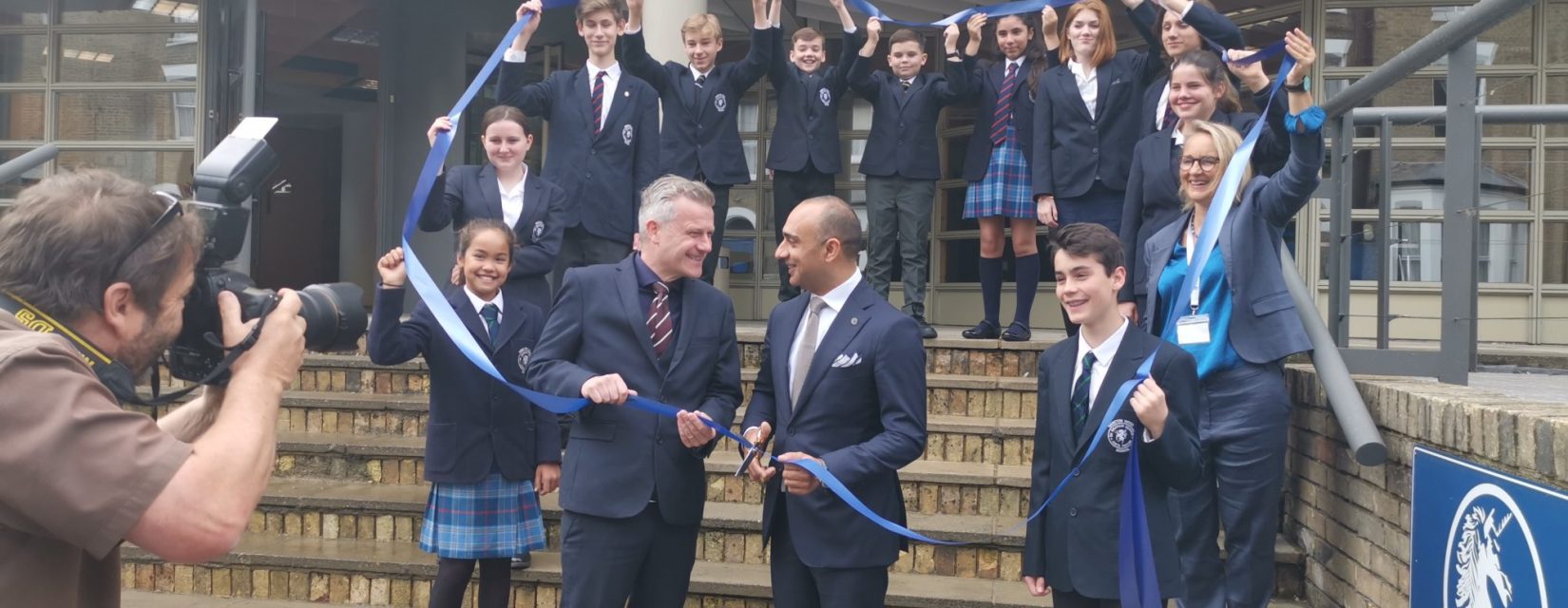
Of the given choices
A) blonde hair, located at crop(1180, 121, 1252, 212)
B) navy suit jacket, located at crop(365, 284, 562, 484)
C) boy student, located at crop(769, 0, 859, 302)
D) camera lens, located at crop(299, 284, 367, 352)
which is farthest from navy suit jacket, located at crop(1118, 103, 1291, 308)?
camera lens, located at crop(299, 284, 367, 352)

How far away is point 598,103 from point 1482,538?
400 cm

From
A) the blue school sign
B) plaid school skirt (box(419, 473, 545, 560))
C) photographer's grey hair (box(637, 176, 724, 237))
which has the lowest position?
plaid school skirt (box(419, 473, 545, 560))

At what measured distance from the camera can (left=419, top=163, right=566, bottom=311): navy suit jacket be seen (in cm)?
507

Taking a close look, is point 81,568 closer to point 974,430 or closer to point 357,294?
point 357,294

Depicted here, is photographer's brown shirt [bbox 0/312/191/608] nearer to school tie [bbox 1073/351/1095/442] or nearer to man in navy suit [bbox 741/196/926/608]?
man in navy suit [bbox 741/196/926/608]

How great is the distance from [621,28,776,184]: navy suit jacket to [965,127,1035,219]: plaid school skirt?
1139 mm

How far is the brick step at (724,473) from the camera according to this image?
4957mm

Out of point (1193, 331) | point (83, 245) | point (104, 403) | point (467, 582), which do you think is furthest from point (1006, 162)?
point (104, 403)

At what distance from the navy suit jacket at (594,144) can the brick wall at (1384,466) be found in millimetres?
2851

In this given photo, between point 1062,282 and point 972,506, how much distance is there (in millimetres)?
1842

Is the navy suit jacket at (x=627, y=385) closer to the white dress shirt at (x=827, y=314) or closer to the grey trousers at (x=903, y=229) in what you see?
the white dress shirt at (x=827, y=314)

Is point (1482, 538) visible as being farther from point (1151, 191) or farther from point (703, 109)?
point (703, 109)

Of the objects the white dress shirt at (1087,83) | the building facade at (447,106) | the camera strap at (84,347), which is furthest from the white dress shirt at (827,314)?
the building facade at (447,106)

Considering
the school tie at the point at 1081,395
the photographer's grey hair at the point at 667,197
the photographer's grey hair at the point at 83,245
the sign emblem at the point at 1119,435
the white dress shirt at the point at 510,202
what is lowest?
the sign emblem at the point at 1119,435
